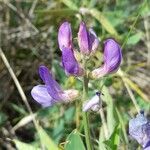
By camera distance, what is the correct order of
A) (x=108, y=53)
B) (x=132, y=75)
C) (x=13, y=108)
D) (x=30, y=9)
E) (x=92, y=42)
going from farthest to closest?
(x=30, y=9) → (x=132, y=75) → (x=13, y=108) → (x=92, y=42) → (x=108, y=53)

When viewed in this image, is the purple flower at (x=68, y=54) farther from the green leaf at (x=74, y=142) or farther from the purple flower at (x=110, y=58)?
the green leaf at (x=74, y=142)

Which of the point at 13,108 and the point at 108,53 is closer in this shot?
the point at 108,53

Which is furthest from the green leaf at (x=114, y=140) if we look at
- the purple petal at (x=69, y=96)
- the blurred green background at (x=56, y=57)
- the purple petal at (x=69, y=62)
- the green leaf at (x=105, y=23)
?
the green leaf at (x=105, y=23)

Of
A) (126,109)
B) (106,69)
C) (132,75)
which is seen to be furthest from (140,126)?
(132,75)

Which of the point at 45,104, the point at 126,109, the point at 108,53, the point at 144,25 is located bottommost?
A: the point at 126,109

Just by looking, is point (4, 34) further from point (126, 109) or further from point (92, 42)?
point (92, 42)

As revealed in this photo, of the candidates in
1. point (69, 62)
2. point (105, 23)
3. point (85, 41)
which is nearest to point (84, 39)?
point (85, 41)

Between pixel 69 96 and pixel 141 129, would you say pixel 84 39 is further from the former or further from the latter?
pixel 141 129
